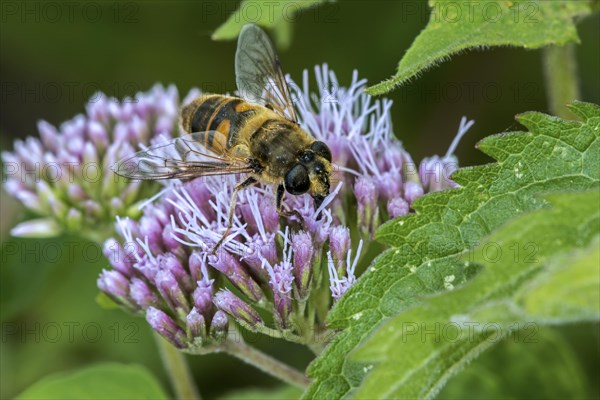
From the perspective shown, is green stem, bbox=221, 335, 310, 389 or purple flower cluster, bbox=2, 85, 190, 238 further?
purple flower cluster, bbox=2, 85, 190, 238

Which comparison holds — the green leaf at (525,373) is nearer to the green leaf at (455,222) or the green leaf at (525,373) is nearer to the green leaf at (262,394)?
the green leaf at (262,394)

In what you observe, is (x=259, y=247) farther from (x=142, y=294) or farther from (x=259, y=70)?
(x=259, y=70)

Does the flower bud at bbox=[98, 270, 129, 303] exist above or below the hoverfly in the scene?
below

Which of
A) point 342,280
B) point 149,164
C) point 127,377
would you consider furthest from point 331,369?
point 127,377

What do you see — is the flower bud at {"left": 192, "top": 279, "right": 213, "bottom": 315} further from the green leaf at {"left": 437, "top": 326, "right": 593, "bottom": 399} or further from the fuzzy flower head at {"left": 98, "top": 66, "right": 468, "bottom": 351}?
the green leaf at {"left": 437, "top": 326, "right": 593, "bottom": 399}

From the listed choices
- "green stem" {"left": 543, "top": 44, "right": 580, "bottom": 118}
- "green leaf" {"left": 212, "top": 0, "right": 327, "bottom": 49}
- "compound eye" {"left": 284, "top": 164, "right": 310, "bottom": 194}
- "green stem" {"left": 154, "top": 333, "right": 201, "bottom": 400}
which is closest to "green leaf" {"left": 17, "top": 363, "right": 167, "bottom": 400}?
"green stem" {"left": 154, "top": 333, "right": 201, "bottom": 400}

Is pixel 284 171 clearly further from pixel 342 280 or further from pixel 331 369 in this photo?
pixel 331 369

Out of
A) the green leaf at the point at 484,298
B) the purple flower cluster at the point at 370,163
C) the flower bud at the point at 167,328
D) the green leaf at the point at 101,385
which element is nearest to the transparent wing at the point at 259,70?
the purple flower cluster at the point at 370,163
